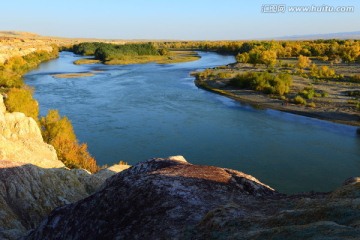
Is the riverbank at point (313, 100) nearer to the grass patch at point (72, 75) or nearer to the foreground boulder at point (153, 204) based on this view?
the grass patch at point (72, 75)

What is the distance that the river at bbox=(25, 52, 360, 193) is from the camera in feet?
110

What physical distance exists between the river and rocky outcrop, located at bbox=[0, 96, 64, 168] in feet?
28.6

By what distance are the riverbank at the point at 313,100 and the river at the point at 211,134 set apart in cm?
226

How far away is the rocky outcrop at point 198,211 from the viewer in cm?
918

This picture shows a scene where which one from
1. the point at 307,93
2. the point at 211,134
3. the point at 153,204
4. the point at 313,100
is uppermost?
the point at 153,204

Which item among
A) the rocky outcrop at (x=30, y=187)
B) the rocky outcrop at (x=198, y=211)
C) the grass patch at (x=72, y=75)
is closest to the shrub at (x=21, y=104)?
the rocky outcrop at (x=30, y=187)

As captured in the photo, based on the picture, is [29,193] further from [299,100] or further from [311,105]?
[299,100]

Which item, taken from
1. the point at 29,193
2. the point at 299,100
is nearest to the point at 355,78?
the point at 299,100

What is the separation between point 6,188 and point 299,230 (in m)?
13.8

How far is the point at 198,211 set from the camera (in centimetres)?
1108

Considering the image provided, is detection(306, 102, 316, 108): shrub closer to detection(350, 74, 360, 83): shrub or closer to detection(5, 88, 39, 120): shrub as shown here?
detection(350, 74, 360, 83): shrub

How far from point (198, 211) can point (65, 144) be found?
23284mm

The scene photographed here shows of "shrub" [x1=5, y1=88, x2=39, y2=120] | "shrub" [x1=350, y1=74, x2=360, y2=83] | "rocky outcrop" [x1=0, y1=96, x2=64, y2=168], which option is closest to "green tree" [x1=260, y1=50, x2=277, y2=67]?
"shrub" [x1=350, y1=74, x2=360, y2=83]

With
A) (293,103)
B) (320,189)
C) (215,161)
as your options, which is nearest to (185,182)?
(320,189)
